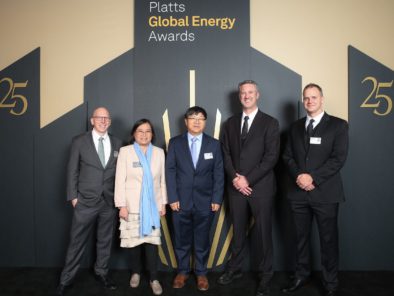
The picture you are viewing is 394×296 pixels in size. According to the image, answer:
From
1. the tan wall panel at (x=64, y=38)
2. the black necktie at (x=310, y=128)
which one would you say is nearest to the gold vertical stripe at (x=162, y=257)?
the tan wall panel at (x=64, y=38)

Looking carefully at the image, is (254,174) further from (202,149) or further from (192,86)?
(192,86)

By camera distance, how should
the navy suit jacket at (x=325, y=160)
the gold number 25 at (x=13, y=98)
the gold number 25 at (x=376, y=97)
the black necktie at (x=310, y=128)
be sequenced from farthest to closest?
the gold number 25 at (x=13, y=98) < the gold number 25 at (x=376, y=97) < the black necktie at (x=310, y=128) < the navy suit jacket at (x=325, y=160)

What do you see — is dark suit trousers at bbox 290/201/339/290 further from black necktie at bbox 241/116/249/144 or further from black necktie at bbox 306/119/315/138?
black necktie at bbox 241/116/249/144

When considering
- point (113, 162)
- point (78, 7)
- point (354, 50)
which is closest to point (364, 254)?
point (354, 50)

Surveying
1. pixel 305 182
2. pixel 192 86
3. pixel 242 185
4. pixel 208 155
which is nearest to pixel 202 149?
pixel 208 155

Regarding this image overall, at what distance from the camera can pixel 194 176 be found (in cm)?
309

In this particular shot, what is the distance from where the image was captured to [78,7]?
3666 millimetres

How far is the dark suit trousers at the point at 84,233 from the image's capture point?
10.0 feet

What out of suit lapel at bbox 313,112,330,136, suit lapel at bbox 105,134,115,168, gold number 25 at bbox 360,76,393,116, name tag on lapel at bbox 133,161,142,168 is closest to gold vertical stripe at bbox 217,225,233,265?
name tag on lapel at bbox 133,161,142,168

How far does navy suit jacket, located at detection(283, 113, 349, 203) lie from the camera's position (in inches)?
113

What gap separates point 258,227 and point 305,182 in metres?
0.61

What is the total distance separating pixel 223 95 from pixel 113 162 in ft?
4.51

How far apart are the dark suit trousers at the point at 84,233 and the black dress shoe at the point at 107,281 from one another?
0.04 meters

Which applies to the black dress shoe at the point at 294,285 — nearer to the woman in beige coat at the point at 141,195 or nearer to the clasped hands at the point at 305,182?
the clasped hands at the point at 305,182
